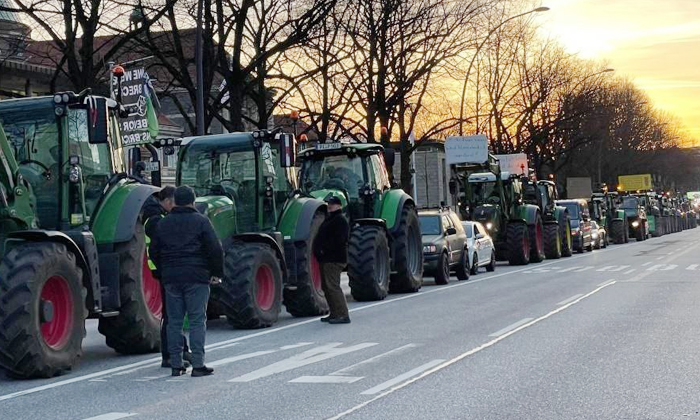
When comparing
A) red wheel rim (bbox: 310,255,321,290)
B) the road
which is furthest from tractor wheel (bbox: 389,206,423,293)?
red wheel rim (bbox: 310,255,321,290)

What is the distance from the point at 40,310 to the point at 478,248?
68.9ft

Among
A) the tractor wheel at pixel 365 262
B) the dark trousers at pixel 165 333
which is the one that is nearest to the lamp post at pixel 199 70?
the tractor wheel at pixel 365 262

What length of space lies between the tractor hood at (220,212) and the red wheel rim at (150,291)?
2.23m

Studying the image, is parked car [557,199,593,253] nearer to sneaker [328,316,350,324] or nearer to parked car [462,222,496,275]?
parked car [462,222,496,275]

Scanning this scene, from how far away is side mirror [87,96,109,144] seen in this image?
12148 mm

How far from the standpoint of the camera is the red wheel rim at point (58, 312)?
11.6 metres

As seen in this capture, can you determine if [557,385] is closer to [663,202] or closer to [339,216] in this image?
[339,216]

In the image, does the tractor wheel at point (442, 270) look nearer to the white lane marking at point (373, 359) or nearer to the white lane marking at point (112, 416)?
the white lane marking at point (373, 359)

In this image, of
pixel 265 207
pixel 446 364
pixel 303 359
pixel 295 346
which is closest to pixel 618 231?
pixel 265 207

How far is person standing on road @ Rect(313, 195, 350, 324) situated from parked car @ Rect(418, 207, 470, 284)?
28.9ft

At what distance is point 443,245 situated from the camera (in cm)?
2641

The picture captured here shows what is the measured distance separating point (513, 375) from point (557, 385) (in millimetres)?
714

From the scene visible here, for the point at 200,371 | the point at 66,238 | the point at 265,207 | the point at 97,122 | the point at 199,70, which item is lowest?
the point at 200,371

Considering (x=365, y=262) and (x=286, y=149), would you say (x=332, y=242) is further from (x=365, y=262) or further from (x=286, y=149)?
(x=365, y=262)
